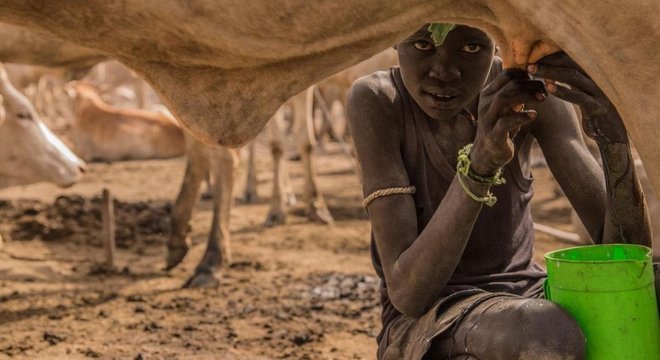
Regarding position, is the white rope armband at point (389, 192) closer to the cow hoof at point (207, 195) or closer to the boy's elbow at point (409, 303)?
the boy's elbow at point (409, 303)

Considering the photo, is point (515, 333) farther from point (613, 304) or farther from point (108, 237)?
point (108, 237)

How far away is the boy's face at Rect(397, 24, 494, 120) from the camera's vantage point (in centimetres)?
Answer: 251

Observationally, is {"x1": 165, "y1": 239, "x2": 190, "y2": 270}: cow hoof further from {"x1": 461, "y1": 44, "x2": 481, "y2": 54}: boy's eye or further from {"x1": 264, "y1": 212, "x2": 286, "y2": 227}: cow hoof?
{"x1": 461, "y1": 44, "x2": 481, "y2": 54}: boy's eye

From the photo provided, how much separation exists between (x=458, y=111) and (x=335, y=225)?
18.7 ft

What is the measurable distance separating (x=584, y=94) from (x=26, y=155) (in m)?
5.66

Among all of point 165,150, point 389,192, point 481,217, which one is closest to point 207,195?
point 165,150

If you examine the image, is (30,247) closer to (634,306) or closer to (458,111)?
(458,111)

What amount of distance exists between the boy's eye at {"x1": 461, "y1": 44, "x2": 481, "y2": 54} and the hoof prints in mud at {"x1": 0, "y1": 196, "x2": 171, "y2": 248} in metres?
4.94

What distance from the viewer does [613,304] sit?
85.2 inches

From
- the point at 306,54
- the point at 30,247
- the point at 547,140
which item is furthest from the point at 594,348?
the point at 30,247

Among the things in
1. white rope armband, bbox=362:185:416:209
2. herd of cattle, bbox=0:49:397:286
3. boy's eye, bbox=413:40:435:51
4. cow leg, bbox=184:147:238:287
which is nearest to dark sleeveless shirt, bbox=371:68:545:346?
white rope armband, bbox=362:185:416:209

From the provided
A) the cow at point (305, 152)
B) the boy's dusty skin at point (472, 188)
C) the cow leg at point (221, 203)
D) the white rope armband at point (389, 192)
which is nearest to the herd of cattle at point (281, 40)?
the boy's dusty skin at point (472, 188)

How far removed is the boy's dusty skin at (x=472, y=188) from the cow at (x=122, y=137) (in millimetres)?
11192

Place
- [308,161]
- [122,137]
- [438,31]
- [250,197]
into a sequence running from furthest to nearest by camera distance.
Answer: [122,137] → [250,197] → [308,161] → [438,31]
